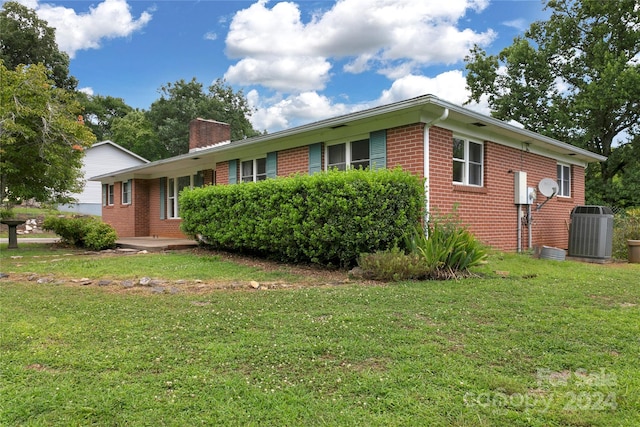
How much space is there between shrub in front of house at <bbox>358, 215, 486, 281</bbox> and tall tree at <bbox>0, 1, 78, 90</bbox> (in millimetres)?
35965

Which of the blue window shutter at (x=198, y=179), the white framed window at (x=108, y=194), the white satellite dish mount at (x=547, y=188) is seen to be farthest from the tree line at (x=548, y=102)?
the white satellite dish mount at (x=547, y=188)

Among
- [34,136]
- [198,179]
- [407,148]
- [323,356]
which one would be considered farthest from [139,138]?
[323,356]

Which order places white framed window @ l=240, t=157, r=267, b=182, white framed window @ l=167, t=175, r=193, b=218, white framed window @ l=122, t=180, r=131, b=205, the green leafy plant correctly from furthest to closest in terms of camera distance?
white framed window @ l=122, t=180, r=131, b=205 → white framed window @ l=167, t=175, r=193, b=218 → white framed window @ l=240, t=157, r=267, b=182 → the green leafy plant

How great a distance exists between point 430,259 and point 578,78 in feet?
65.7

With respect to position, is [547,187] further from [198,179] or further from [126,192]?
[126,192]

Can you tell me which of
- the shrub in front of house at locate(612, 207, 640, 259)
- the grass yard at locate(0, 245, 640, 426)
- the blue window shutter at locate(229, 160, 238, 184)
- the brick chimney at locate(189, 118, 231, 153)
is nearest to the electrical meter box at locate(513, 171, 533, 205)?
the shrub in front of house at locate(612, 207, 640, 259)

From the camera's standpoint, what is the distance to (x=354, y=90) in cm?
1462

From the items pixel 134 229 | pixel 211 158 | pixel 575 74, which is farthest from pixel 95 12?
pixel 575 74

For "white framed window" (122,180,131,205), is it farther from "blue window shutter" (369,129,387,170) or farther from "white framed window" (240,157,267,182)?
"blue window shutter" (369,129,387,170)

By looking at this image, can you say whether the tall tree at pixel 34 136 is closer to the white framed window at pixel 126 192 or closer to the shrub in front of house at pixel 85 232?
the shrub in front of house at pixel 85 232

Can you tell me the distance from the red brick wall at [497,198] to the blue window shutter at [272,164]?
4.47 m

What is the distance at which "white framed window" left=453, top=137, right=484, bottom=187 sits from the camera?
28.5ft

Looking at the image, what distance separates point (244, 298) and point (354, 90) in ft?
37.2

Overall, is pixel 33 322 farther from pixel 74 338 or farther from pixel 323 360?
pixel 323 360
